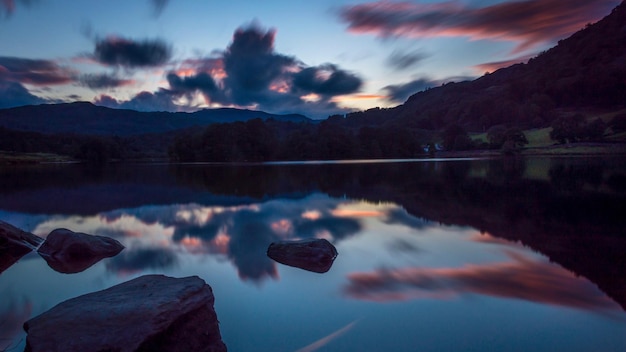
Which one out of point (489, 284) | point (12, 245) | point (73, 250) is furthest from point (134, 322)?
point (12, 245)

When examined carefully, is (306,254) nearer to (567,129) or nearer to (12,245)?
(12,245)

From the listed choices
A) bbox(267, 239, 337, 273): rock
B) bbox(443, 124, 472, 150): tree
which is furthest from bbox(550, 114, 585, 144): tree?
bbox(267, 239, 337, 273): rock

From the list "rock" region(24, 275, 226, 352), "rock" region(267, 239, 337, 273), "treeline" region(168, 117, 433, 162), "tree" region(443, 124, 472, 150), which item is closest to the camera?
"rock" region(24, 275, 226, 352)

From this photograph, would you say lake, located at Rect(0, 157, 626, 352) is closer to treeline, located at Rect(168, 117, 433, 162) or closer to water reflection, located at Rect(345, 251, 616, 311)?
water reflection, located at Rect(345, 251, 616, 311)

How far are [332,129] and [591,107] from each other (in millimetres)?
110540

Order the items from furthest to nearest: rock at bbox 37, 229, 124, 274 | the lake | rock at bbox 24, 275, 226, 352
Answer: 1. rock at bbox 37, 229, 124, 274
2. the lake
3. rock at bbox 24, 275, 226, 352

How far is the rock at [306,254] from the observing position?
10.3m

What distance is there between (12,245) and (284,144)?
119 meters

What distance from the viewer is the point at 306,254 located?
10750 millimetres

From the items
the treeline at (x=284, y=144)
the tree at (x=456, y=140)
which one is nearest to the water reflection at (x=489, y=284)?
the treeline at (x=284, y=144)

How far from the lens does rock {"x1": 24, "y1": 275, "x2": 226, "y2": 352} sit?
508 cm

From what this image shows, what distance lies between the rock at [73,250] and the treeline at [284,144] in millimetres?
106167

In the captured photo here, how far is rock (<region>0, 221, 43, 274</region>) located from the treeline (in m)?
105

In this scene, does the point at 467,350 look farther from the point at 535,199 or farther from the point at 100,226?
the point at 535,199
